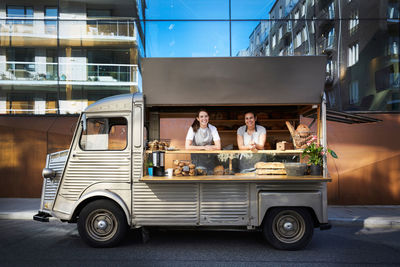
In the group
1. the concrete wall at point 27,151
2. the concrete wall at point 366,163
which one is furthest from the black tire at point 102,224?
the concrete wall at point 366,163

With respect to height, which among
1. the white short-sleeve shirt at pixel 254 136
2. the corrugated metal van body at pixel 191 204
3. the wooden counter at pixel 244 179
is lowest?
the corrugated metal van body at pixel 191 204

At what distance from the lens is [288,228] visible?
5.24m

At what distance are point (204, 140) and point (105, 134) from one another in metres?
1.95

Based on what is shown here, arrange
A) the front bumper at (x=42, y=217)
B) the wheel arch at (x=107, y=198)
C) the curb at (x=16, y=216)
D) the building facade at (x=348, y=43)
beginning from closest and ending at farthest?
the wheel arch at (x=107, y=198), the front bumper at (x=42, y=217), the curb at (x=16, y=216), the building facade at (x=348, y=43)

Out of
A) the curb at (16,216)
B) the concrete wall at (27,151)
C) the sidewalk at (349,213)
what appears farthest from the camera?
the concrete wall at (27,151)

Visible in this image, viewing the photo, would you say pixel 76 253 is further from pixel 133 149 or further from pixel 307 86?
pixel 307 86

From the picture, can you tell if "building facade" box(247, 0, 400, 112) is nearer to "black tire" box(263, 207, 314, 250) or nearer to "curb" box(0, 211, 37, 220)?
"black tire" box(263, 207, 314, 250)

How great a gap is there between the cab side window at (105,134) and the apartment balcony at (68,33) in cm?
675

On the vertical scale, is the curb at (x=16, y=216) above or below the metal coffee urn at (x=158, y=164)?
below

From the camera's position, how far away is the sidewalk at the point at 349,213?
24.7 feet

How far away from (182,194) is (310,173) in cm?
236

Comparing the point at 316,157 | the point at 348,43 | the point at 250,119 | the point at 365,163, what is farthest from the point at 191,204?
the point at 348,43

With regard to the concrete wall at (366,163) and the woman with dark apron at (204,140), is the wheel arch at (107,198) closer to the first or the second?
the woman with dark apron at (204,140)

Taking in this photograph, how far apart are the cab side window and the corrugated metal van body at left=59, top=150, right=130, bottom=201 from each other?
13 centimetres
